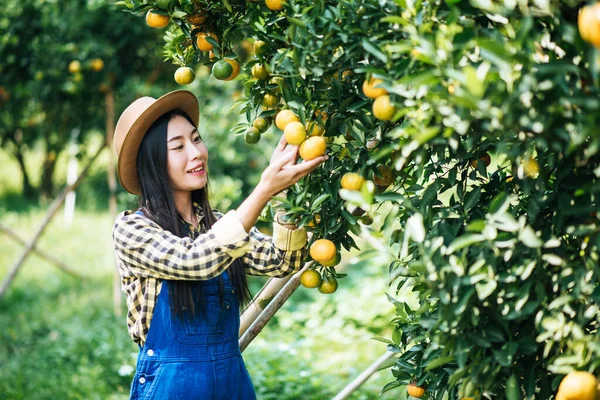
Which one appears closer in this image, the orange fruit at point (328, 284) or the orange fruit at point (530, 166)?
the orange fruit at point (530, 166)

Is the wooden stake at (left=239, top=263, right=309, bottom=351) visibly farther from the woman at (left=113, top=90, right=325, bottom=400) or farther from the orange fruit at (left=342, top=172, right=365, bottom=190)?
the orange fruit at (left=342, top=172, right=365, bottom=190)

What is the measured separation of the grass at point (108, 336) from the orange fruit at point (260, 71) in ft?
6.69

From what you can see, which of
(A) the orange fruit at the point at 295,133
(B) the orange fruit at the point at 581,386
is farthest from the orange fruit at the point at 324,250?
(B) the orange fruit at the point at 581,386

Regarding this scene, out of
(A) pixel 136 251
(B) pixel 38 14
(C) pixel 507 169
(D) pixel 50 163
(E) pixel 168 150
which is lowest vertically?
(A) pixel 136 251

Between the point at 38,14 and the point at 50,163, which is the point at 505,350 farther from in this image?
the point at 50,163

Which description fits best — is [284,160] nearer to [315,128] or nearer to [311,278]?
[315,128]

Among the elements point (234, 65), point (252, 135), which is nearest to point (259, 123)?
point (252, 135)

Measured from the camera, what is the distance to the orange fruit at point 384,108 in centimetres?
136

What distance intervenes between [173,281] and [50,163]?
7.54 meters

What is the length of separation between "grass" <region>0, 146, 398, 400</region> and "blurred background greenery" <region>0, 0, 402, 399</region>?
0.03 feet

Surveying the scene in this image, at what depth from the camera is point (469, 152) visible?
1.57 metres

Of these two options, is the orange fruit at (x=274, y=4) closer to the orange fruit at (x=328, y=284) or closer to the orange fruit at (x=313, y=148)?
the orange fruit at (x=313, y=148)

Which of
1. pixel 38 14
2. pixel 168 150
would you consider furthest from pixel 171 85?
pixel 168 150

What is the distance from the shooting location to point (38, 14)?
4.63 meters
